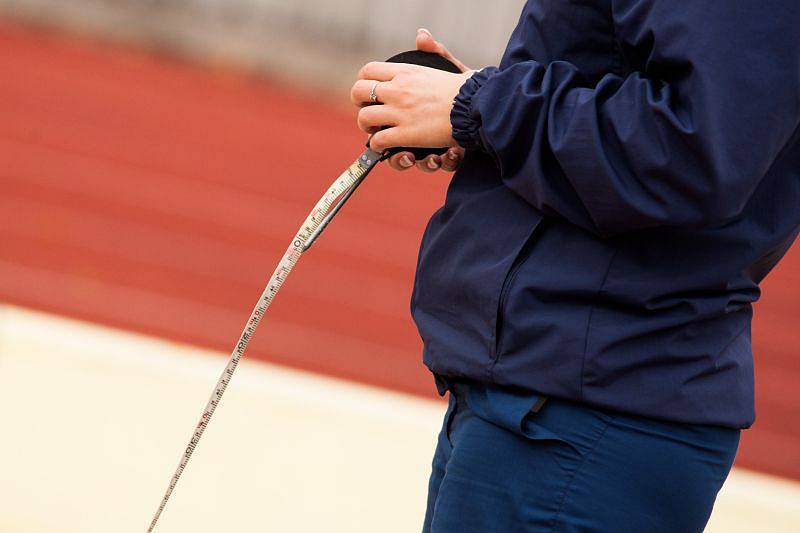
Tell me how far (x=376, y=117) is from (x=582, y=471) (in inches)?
16.0

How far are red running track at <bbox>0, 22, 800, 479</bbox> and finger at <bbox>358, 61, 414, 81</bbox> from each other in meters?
4.05

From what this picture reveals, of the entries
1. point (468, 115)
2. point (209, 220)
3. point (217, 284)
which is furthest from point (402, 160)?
point (209, 220)

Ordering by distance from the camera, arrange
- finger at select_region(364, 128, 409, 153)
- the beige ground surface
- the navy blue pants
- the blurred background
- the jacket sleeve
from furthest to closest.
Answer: the blurred background → the beige ground surface → finger at select_region(364, 128, 409, 153) → the navy blue pants → the jacket sleeve

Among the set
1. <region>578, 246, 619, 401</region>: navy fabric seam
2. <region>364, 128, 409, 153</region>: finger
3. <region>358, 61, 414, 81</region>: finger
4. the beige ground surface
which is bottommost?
the beige ground surface

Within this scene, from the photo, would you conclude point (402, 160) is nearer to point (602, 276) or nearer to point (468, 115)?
point (468, 115)

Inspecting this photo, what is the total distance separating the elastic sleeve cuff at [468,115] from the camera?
97cm

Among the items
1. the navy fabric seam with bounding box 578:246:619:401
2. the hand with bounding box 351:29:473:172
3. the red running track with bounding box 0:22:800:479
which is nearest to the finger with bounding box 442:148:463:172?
the hand with bounding box 351:29:473:172

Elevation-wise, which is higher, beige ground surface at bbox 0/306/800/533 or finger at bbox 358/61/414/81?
finger at bbox 358/61/414/81

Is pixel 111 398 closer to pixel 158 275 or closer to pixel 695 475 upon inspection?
pixel 158 275

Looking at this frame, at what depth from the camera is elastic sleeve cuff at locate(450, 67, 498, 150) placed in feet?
3.20

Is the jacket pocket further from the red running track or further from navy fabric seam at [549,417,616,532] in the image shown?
the red running track

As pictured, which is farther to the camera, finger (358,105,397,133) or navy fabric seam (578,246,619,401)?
finger (358,105,397,133)

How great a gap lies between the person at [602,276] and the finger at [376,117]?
0.05 metres

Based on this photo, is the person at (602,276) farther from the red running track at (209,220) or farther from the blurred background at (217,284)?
the red running track at (209,220)
